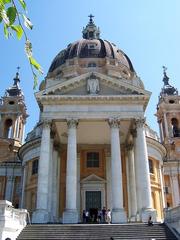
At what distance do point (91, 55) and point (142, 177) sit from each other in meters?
24.5

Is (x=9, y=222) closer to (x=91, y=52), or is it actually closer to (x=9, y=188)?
(x=9, y=188)

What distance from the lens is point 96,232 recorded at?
18.8 meters

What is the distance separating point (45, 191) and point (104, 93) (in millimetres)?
9595

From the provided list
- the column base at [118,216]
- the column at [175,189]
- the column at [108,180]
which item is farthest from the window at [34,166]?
the column at [175,189]

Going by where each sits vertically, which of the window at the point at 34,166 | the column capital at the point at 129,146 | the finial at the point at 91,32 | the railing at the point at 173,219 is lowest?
the railing at the point at 173,219

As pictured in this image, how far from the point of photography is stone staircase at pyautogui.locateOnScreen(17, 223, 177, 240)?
59.1 feet

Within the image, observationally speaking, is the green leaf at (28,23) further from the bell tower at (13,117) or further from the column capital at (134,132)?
the bell tower at (13,117)

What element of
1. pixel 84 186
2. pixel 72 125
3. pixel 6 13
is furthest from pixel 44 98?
pixel 6 13

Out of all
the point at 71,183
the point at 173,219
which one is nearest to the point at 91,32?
the point at 71,183

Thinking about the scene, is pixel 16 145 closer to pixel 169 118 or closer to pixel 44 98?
pixel 44 98

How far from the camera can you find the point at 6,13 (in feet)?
7.33

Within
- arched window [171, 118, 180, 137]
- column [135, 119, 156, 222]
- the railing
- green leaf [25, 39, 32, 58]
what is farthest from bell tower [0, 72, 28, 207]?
green leaf [25, 39, 32, 58]

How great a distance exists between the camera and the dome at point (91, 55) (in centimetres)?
4238

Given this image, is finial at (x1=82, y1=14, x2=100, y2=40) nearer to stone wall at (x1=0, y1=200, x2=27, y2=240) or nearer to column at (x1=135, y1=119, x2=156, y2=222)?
column at (x1=135, y1=119, x2=156, y2=222)
